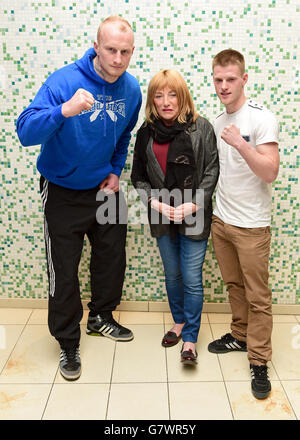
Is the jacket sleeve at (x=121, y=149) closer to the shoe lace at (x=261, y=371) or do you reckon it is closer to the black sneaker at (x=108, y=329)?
the black sneaker at (x=108, y=329)

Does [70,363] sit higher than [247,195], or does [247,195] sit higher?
[247,195]

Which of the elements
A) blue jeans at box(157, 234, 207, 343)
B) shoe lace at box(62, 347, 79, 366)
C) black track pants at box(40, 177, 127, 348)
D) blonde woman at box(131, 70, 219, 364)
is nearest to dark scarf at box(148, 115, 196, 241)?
blonde woman at box(131, 70, 219, 364)

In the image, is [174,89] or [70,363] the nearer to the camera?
[174,89]

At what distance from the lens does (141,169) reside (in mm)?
2129

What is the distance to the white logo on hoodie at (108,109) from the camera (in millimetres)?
1938

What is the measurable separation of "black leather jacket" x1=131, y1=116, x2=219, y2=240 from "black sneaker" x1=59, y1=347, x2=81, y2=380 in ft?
2.37

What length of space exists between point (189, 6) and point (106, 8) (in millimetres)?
432

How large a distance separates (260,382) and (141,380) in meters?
0.55

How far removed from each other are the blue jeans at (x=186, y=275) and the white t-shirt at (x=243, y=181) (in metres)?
0.24

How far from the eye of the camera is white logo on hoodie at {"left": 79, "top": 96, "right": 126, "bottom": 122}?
6.36 feet

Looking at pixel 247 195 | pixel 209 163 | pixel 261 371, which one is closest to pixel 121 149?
pixel 209 163

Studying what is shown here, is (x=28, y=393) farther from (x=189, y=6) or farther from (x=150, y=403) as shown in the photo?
(x=189, y=6)

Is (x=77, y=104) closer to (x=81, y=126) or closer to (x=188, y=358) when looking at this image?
(x=81, y=126)
